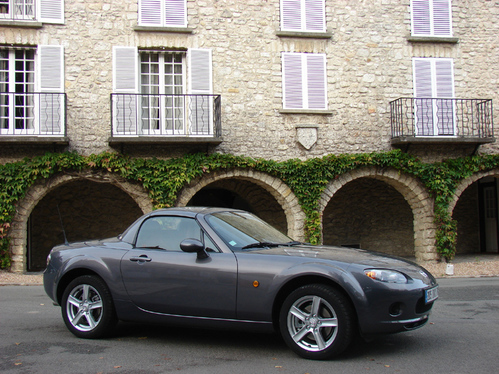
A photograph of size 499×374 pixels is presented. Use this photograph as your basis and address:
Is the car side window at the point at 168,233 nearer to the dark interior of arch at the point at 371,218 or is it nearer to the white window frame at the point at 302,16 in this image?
the white window frame at the point at 302,16

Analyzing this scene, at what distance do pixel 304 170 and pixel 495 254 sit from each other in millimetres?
7978

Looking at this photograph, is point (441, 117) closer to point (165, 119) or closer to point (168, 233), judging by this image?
point (165, 119)

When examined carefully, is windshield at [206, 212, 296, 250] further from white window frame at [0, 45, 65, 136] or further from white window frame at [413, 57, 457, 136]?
white window frame at [413, 57, 457, 136]

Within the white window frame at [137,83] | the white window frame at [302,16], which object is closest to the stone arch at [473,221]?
the white window frame at [302,16]

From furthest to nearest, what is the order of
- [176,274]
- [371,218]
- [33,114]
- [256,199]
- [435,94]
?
[371,218], [256,199], [435,94], [33,114], [176,274]

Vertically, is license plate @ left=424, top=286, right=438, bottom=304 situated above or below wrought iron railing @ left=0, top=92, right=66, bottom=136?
below

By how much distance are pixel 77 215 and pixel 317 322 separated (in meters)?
13.7

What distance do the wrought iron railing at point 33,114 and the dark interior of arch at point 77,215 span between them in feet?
10.7

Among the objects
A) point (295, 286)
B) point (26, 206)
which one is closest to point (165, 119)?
Result: point (26, 206)

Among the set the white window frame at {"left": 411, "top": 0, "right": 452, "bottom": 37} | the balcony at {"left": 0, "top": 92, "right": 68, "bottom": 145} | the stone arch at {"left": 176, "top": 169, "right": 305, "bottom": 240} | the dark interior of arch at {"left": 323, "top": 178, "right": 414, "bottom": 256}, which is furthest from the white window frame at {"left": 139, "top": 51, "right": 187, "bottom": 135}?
the white window frame at {"left": 411, "top": 0, "right": 452, "bottom": 37}

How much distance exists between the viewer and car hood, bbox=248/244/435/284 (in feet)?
16.8

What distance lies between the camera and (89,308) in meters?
6.00

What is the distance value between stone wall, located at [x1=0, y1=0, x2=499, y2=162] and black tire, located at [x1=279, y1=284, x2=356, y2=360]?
1016 cm

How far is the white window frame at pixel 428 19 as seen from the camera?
16.1 meters
